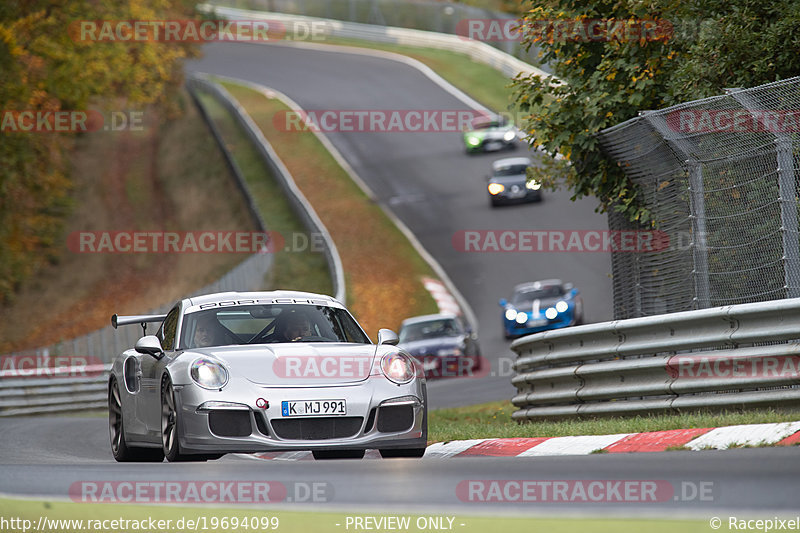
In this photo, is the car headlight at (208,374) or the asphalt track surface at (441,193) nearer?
the car headlight at (208,374)

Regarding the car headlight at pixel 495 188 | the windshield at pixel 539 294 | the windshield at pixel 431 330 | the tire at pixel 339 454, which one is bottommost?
the windshield at pixel 431 330

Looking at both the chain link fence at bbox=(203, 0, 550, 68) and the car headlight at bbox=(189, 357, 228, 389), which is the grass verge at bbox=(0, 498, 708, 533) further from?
the chain link fence at bbox=(203, 0, 550, 68)

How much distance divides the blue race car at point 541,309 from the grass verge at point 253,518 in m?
22.3

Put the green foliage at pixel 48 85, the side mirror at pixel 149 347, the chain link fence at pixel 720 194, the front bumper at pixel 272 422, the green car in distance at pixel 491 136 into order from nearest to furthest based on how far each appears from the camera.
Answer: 1. the front bumper at pixel 272 422
2. the chain link fence at pixel 720 194
3. the side mirror at pixel 149 347
4. the green foliage at pixel 48 85
5. the green car in distance at pixel 491 136

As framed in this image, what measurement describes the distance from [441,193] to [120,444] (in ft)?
112

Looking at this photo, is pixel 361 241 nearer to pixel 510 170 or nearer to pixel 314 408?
pixel 510 170

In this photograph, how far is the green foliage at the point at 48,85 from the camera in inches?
1451

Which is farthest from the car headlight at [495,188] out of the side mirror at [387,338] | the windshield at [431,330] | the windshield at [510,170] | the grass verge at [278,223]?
the side mirror at [387,338]

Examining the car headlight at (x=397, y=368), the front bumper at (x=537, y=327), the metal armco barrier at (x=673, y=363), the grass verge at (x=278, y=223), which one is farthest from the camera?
the grass verge at (x=278, y=223)

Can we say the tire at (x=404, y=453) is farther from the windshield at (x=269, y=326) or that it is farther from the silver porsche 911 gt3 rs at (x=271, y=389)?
the windshield at (x=269, y=326)

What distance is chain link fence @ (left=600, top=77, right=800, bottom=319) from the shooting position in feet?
32.8

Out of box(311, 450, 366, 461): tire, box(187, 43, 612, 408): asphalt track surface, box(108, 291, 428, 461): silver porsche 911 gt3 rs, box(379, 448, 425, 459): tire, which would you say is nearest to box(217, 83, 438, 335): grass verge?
box(187, 43, 612, 408): asphalt track surface

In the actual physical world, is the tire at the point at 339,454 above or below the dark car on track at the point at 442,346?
above

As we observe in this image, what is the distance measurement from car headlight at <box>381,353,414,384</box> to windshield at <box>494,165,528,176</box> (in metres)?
31.0
